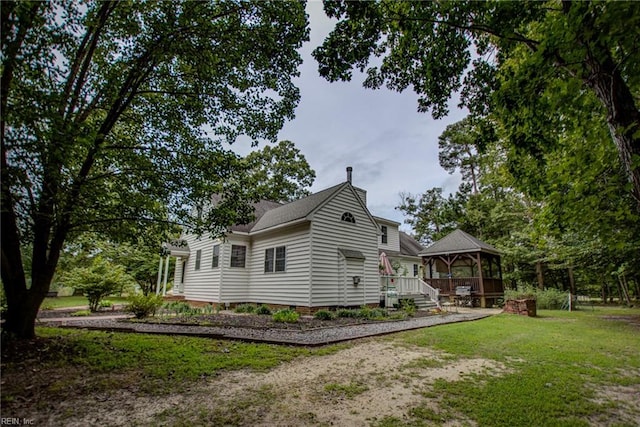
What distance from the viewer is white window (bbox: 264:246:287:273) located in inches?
497

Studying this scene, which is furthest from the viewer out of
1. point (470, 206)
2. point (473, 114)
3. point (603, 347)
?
point (470, 206)

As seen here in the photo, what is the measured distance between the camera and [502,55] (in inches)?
178

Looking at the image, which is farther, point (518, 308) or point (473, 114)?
point (518, 308)

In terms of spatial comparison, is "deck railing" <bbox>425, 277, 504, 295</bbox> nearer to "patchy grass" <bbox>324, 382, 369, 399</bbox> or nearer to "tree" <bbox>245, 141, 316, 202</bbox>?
"tree" <bbox>245, 141, 316, 202</bbox>

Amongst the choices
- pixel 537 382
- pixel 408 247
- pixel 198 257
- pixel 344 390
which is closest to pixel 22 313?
pixel 344 390

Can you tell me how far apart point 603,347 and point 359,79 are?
290 inches

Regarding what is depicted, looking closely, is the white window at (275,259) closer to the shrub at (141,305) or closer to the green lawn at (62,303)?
the shrub at (141,305)

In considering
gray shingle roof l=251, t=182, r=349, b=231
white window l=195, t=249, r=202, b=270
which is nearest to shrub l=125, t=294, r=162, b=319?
gray shingle roof l=251, t=182, r=349, b=231

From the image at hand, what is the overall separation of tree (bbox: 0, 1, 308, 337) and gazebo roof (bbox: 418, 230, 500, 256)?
1439 cm

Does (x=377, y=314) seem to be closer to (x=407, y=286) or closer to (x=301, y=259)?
(x=301, y=259)

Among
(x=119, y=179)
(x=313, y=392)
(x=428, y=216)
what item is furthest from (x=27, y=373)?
(x=428, y=216)

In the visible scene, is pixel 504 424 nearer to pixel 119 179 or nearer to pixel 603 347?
pixel 603 347

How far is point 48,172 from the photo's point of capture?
12.5ft

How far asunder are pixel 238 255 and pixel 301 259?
159 inches
